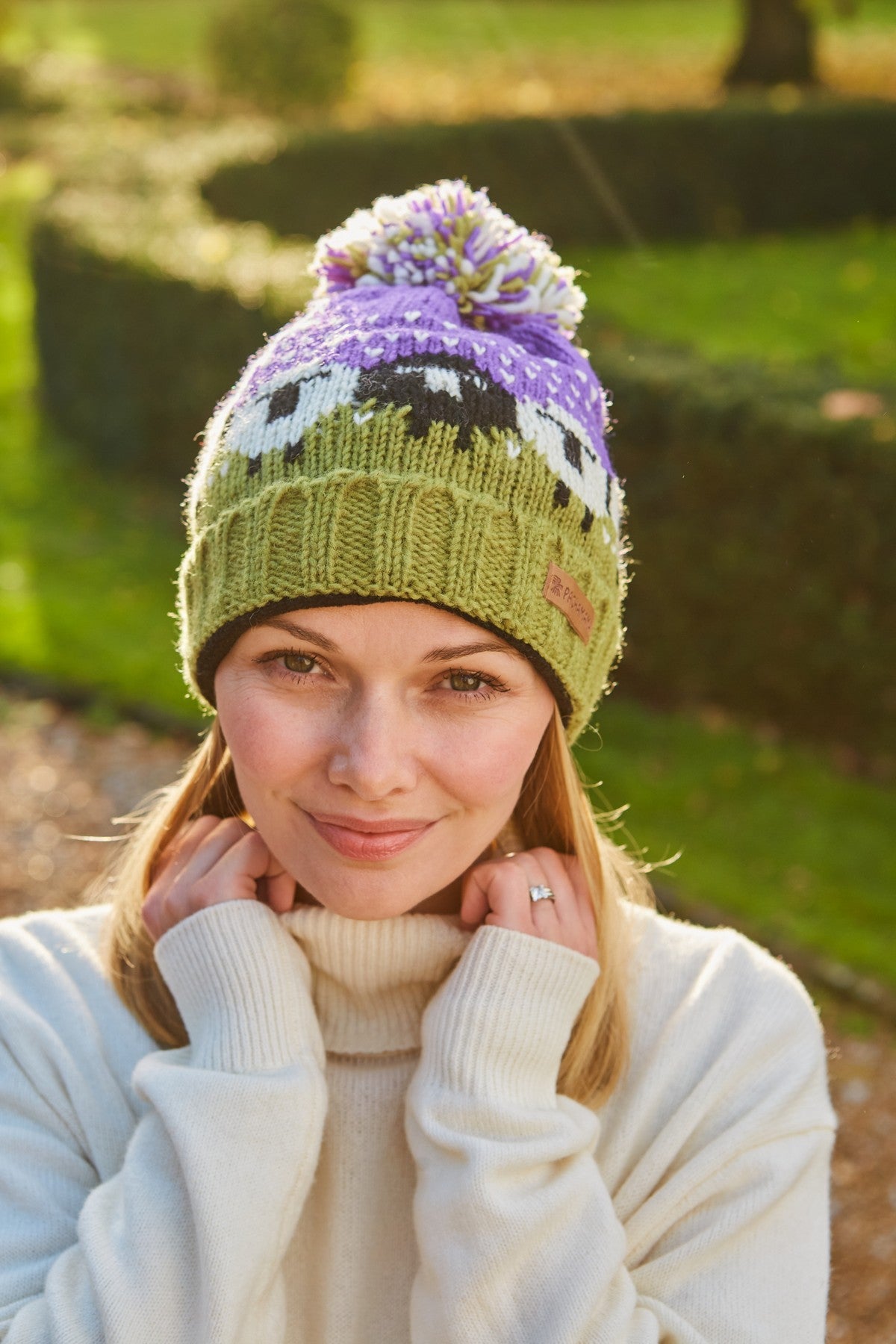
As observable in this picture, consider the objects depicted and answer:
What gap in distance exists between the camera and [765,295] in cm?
1412

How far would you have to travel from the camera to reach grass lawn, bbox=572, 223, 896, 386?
12.1 meters

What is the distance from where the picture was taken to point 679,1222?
2.44 metres

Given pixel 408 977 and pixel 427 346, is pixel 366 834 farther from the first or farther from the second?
pixel 427 346

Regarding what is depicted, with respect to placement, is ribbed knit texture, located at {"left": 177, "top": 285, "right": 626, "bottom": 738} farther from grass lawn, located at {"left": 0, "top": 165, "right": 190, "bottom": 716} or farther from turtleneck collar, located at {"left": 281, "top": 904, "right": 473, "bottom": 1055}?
Answer: grass lawn, located at {"left": 0, "top": 165, "right": 190, "bottom": 716}

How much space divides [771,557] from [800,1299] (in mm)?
4859

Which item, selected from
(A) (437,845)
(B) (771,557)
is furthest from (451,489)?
(B) (771,557)

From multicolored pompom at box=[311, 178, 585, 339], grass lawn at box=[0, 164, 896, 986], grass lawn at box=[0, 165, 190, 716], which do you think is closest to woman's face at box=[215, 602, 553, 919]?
multicolored pompom at box=[311, 178, 585, 339]

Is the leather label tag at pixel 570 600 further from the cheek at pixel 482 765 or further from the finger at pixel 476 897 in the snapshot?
the finger at pixel 476 897

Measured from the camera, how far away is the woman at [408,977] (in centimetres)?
225

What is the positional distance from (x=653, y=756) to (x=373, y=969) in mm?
4552

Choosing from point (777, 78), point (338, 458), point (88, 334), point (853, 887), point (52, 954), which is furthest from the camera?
point (777, 78)

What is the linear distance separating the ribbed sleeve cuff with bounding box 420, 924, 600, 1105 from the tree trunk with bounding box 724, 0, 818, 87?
22.8 metres

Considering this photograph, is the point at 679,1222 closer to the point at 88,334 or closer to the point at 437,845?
the point at 437,845

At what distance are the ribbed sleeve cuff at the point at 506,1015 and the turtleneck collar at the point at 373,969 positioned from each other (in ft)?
0.24
